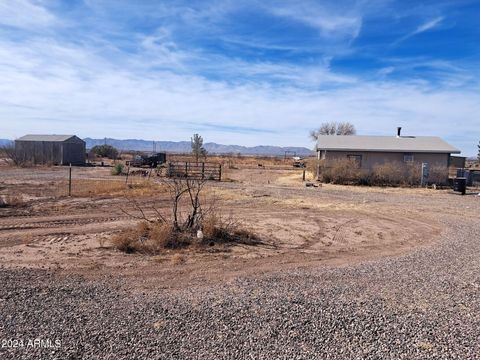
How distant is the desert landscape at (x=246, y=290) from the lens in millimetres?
4867

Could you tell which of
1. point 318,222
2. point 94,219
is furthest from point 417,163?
point 94,219

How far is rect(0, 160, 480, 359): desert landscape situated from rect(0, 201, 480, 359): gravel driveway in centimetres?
2

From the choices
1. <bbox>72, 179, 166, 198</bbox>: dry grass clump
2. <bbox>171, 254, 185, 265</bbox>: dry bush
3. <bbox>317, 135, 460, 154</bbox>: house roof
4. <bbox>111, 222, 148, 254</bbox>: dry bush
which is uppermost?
<bbox>317, 135, 460, 154</bbox>: house roof

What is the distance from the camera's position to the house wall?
32625 millimetres

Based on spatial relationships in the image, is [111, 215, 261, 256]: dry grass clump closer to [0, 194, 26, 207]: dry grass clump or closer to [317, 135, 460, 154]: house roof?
[0, 194, 26, 207]: dry grass clump

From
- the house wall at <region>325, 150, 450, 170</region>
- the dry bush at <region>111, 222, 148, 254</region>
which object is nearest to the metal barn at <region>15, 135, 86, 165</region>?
the house wall at <region>325, 150, 450, 170</region>

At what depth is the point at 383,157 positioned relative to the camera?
33.2 metres

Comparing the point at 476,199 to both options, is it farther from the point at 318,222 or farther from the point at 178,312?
the point at 178,312

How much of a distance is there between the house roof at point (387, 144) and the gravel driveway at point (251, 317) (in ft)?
86.5

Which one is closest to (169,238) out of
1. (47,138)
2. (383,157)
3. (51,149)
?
(383,157)

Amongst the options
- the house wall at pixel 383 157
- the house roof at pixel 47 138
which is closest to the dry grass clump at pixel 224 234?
the house wall at pixel 383 157

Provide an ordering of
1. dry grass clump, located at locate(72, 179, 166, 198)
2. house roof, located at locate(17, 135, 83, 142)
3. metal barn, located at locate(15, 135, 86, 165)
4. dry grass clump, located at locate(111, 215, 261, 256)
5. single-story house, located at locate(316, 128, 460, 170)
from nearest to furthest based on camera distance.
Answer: dry grass clump, located at locate(111, 215, 261, 256) → dry grass clump, located at locate(72, 179, 166, 198) → single-story house, located at locate(316, 128, 460, 170) → metal barn, located at locate(15, 135, 86, 165) → house roof, located at locate(17, 135, 83, 142)

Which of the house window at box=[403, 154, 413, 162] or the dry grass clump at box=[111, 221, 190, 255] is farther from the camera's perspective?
the house window at box=[403, 154, 413, 162]

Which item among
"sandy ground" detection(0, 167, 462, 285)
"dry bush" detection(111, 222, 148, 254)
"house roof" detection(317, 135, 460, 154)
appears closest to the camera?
"sandy ground" detection(0, 167, 462, 285)
